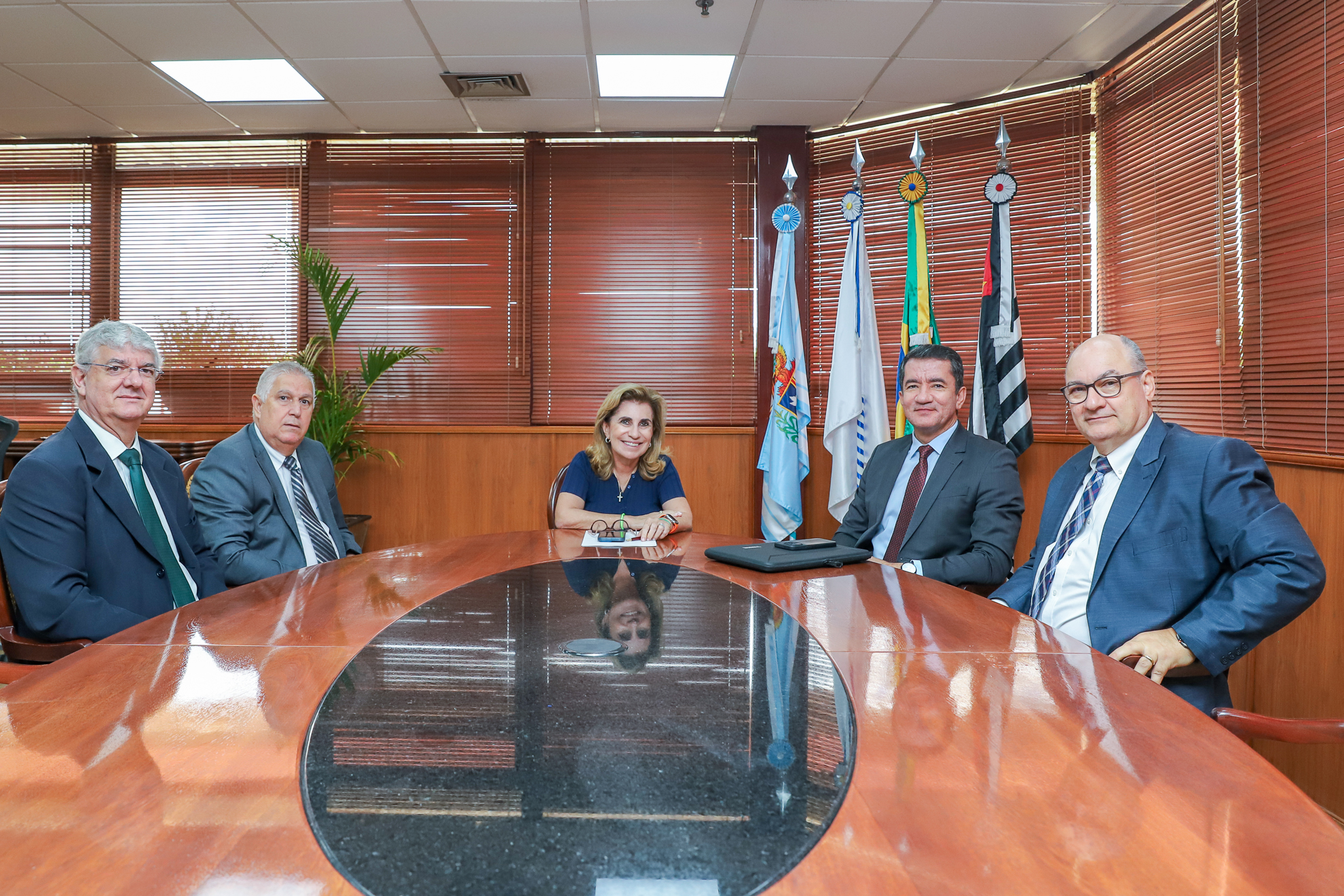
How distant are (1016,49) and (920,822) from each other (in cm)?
378

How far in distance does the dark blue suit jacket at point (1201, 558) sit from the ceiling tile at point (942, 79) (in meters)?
2.58

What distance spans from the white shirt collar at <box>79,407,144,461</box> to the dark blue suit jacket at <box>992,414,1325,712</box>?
234cm

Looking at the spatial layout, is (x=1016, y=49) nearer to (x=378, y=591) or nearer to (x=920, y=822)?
(x=378, y=591)

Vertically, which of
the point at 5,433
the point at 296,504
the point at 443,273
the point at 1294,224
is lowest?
the point at 296,504

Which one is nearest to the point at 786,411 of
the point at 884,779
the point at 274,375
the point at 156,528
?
the point at 274,375

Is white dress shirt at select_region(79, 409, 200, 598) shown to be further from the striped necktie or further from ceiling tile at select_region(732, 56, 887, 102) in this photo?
ceiling tile at select_region(732, 56, 887, 102)

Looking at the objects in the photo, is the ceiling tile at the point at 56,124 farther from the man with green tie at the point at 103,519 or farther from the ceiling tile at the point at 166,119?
the man with green tie at the point at 103,519

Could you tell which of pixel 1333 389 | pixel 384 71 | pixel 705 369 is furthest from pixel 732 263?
pixel 1333 389

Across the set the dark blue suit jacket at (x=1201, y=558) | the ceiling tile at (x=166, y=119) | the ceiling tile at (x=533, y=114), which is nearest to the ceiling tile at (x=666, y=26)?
the ceiling tile at (x=533, y=114)

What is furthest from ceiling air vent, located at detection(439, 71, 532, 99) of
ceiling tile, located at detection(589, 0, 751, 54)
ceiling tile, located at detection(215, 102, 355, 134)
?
ceiling tile, located at detection(215, 102, 355, 134)

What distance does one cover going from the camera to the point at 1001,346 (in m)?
3.50

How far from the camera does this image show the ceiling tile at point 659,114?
164 inches

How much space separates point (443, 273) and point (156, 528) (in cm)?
296

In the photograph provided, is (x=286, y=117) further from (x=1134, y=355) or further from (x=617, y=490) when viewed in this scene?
(x=1134, y=355)
